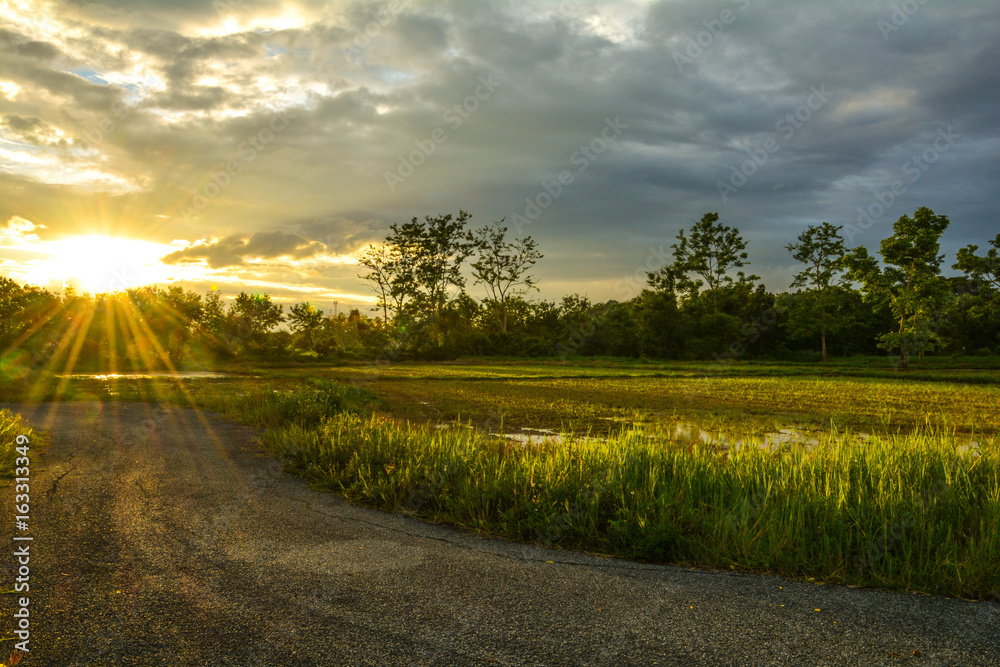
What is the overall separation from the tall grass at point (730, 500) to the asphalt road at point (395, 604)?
25cm

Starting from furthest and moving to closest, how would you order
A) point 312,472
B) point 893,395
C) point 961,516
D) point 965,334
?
point 965,334, point 893,395, point 312,472, point 961,516

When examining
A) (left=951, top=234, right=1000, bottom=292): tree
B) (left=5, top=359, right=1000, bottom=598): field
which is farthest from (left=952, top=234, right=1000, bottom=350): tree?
(left=5, top=359, right=1000, bottom=598): field

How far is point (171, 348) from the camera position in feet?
123

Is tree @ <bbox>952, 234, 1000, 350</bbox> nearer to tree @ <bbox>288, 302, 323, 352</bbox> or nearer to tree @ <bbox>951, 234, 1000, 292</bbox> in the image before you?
tree @ <bbox>951, 234, 1000, 292</bbox>

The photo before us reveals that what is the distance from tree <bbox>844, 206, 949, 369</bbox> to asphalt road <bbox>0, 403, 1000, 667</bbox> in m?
34.5

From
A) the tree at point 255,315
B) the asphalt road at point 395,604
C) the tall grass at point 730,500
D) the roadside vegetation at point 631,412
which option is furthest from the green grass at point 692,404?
the tree at point 255,315

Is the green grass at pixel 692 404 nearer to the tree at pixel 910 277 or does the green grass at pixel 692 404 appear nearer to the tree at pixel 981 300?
the tree at pixel 910 277

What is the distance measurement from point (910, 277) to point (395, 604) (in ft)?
122

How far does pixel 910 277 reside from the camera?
32531 millimetres

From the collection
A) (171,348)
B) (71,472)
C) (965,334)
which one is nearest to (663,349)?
(965,334)

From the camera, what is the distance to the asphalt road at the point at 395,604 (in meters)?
2.99

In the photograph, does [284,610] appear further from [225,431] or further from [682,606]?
[225,431]

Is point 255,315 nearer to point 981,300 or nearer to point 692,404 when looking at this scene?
point 692,404

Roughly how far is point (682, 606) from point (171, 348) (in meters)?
40.3
